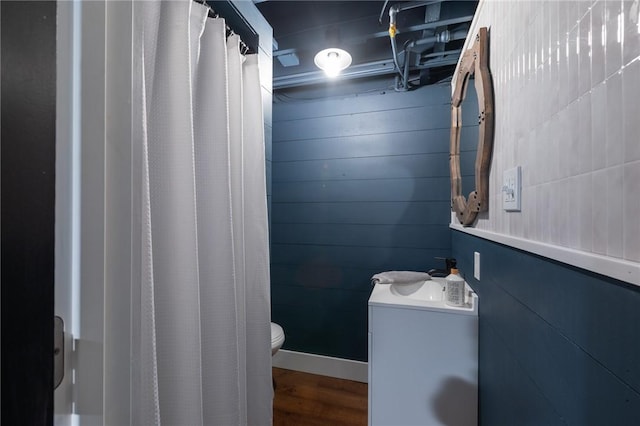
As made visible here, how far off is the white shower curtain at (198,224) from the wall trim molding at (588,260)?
2.76 feet

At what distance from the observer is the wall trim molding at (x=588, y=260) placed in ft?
1.44

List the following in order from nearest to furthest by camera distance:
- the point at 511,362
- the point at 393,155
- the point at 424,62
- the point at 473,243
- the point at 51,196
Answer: the point at 51,196 → the point at 511,362 → the point at 473,243 → the point at 424,62 → the point at 393,155

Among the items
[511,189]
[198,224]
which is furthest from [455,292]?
[198,224]

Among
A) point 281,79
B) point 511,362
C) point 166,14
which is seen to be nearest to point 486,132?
point 511,362

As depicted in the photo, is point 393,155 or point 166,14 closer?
point 166,14

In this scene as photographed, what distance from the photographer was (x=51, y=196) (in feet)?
1.06

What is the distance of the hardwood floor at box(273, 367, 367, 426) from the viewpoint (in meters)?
1.68

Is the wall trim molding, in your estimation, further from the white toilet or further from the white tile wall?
the white toilet

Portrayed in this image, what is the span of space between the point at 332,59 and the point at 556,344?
1.73 metres

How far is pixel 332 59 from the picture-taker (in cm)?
169

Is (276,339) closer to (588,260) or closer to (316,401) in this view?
(316,401)

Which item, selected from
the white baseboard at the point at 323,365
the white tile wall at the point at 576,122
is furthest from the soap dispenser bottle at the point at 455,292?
the white baseboard at the point at 323,365

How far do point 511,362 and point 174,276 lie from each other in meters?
1.11

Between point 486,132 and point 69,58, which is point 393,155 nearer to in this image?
point 486,132
